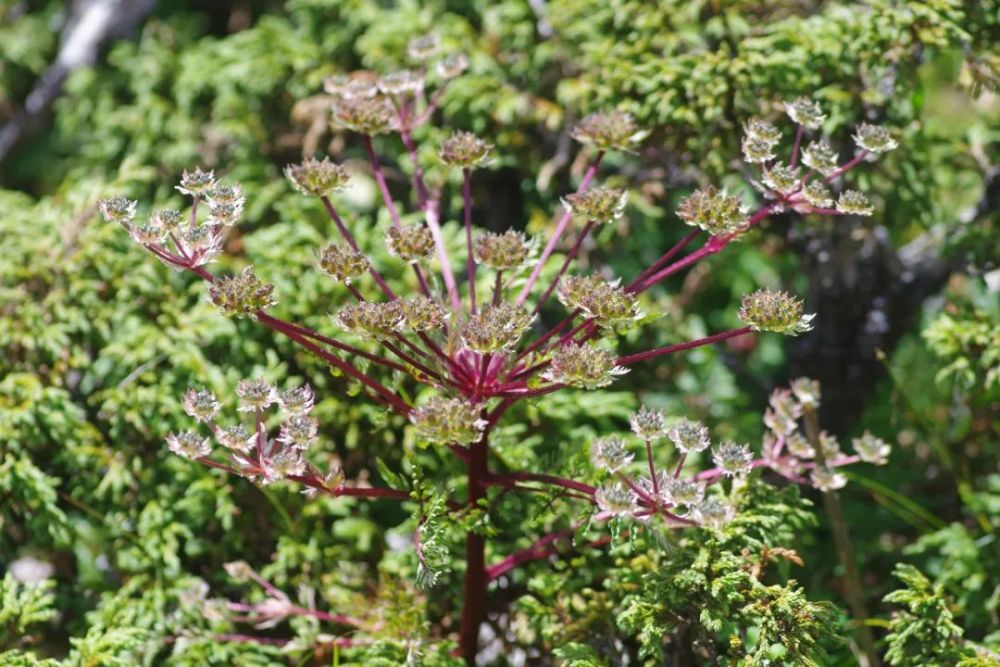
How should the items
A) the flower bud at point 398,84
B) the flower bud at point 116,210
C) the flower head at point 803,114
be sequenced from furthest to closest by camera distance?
1. the flower bud at point 398,84
2. the flower head at point 803,114
3. the flower bud at point 116,210

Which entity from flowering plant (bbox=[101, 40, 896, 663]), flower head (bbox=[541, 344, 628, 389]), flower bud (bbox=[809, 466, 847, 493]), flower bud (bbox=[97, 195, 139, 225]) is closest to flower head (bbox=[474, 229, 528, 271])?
flowering plant (bbox=[101, 40, 896, 663])

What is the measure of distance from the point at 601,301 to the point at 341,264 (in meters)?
0.42

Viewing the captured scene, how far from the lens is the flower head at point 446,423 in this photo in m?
1.48

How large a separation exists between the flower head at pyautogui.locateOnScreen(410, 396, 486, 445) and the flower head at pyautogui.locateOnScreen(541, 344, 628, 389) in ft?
0.48

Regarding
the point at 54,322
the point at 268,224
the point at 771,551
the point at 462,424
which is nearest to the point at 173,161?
the point at 268,224

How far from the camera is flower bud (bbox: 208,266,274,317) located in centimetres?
154

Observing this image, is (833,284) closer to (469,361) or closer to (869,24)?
(869,24)

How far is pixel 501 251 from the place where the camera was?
168 centimetres

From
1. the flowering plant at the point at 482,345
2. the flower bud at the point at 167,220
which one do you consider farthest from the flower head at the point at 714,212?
the flower bud at the point at 167,220

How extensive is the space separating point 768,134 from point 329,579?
1292mm

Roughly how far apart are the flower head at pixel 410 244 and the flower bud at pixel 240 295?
236mm

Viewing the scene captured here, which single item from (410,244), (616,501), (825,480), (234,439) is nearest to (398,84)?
(410,244)

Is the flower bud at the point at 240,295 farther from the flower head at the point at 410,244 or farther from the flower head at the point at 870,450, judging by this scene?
the flower head at the point at 870,450

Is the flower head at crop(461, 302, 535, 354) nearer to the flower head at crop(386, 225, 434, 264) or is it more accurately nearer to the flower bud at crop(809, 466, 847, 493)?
the flower head at crop(386, 225, 434, 264)
